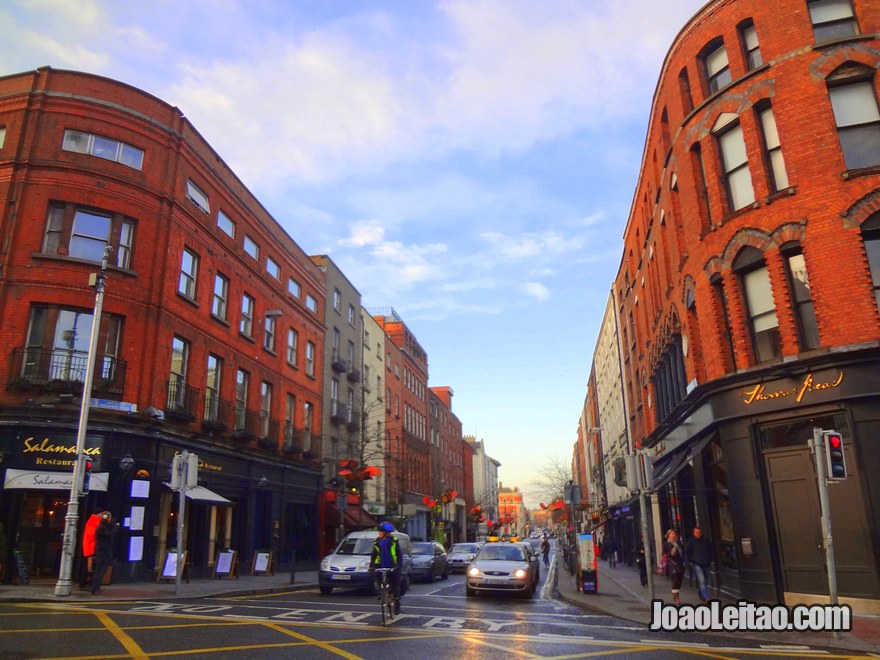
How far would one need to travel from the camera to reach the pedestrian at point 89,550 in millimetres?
15117

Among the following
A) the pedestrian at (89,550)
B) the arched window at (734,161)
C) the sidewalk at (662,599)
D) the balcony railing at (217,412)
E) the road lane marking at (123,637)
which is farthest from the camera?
the balcony railing at (217,412)

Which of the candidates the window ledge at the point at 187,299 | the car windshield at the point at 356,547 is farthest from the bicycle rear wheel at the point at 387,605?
the window ledge at the point at 187,299

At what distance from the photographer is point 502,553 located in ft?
61.4

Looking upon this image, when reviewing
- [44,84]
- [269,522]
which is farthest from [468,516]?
[44,84]

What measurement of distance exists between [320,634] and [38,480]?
11.0 meters

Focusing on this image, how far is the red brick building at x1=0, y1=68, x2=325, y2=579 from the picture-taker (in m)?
17.4

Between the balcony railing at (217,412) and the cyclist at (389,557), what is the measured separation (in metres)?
12.6

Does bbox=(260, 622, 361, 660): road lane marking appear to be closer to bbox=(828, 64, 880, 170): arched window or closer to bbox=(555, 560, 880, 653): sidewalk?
bbox=(555, 560, 880, 653): sidewalk

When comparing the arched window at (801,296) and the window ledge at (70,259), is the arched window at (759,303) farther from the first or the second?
the window ledge at (70,259)

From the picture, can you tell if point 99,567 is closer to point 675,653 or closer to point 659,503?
point 675,653

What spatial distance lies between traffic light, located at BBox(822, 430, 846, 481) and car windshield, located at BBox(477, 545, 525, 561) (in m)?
10.2

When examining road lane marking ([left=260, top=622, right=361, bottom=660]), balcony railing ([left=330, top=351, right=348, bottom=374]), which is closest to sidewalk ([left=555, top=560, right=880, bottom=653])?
road lane marking ([left=260, top=622, right=361, bottom=660])

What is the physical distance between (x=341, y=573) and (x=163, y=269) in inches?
436

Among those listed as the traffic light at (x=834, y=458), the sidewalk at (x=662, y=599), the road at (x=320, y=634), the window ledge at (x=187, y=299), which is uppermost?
the window ledge at (x=187, y=299)
